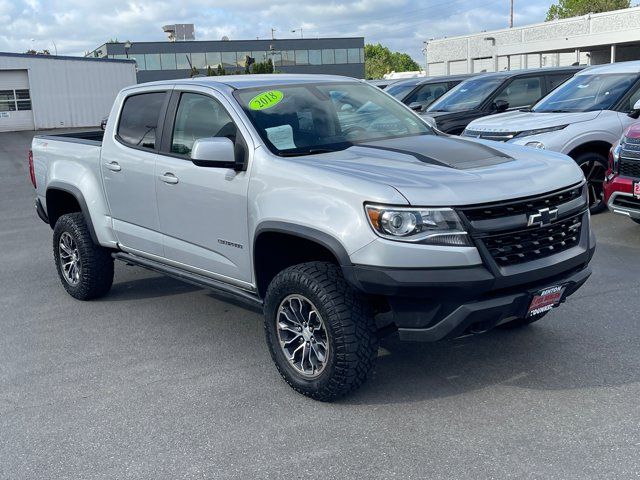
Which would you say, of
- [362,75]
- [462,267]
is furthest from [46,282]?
[362,75]

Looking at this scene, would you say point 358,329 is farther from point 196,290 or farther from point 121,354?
point 196,290

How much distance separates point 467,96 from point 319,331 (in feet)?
32.8

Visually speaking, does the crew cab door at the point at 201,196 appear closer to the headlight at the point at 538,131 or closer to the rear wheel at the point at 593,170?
the headlight at the point at 538,131

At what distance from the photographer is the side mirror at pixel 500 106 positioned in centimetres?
1254

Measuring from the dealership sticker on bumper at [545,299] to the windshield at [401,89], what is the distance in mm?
12967

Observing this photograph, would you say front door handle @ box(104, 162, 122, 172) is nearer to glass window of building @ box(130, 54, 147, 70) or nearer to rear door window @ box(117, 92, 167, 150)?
rear door window @ box(117, 92, 167, 150)

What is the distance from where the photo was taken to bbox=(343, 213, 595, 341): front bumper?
3873mm

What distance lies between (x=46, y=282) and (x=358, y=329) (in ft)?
14.6

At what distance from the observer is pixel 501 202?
4047 mm

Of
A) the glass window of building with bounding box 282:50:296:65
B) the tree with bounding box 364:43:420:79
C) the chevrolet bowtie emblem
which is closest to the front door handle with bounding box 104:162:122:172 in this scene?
the chevrolet bowtie emblem

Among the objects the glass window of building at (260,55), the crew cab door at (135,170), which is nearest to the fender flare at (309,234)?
the crew cab door at (135,170)

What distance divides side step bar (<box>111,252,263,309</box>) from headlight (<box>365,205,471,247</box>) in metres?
1.21

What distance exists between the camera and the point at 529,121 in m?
9.66

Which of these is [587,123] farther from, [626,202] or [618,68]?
[626,202]
